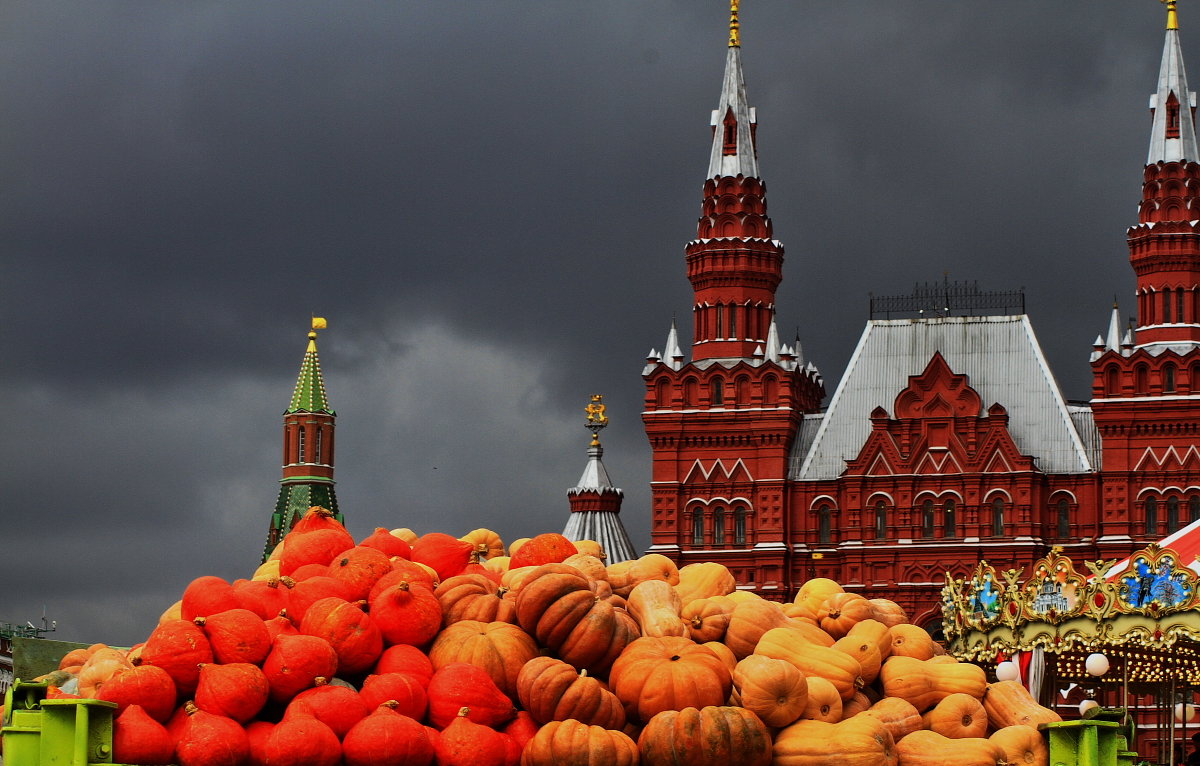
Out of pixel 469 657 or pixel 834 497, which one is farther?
pixel 834 497

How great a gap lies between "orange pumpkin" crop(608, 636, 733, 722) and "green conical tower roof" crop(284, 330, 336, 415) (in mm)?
68891

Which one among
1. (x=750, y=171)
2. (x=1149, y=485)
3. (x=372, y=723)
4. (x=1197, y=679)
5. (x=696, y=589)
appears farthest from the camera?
(x=750, y=171)

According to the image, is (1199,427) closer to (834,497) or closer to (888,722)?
(834,497)

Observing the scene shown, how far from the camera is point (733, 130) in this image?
55750 mm

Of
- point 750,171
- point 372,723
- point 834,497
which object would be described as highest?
point 750,171

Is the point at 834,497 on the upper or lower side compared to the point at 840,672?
upper

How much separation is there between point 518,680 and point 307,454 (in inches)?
2691

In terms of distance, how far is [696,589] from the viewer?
17516 mm

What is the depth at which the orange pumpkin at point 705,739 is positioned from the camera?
14195 mm

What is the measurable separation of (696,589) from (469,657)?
9.65 ft

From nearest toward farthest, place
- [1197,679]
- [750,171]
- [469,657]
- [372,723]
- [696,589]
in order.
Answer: [372,723], [469,657], [696,589], [1197,679], [750,171]

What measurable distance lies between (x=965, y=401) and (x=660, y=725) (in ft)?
126

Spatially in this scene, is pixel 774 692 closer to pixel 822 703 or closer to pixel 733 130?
pixel 822 703

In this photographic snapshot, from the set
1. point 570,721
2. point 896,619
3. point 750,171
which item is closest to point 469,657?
point 570,721
